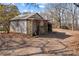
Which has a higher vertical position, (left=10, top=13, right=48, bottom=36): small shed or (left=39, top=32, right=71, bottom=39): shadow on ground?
(left=10, top=13, right=48, bottom=36): small shed

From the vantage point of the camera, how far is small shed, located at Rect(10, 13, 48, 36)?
225 cm

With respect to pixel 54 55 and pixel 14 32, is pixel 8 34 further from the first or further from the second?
pixel 54 55

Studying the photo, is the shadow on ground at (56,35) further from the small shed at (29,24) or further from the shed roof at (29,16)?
the shed roof at (29,16)

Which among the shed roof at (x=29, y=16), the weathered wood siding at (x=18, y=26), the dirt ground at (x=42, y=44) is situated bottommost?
the dirt ground at (x=42, y=44)

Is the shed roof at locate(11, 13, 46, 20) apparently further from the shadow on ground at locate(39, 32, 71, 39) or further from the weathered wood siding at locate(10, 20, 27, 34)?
the shadow on ground at locate(39, 32, 71, 39)

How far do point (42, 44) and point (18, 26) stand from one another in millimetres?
275

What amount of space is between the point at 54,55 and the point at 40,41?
0.18m

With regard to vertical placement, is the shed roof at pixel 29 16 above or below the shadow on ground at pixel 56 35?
above

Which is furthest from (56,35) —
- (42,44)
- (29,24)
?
(29,24)

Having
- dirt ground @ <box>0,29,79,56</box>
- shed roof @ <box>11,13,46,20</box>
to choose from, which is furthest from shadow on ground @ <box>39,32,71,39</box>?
shed roof @ <box>11,13,46,20</box>

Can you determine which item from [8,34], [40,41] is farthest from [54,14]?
[8,34]

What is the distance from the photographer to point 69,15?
2248 millimetres

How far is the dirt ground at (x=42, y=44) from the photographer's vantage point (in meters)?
2.22

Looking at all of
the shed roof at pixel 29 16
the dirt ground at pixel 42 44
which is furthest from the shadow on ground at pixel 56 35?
the shed roof at pixel 29 16
